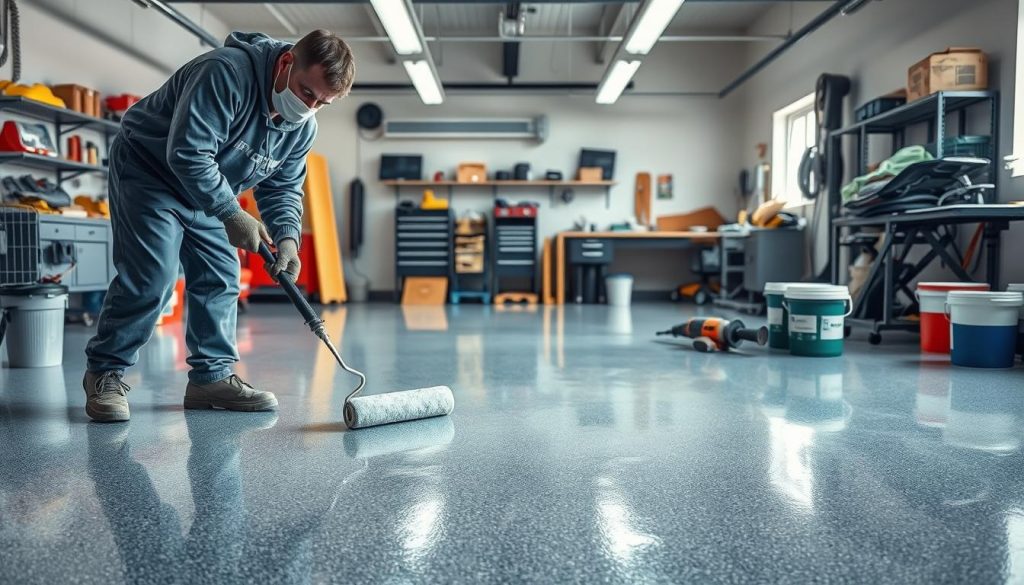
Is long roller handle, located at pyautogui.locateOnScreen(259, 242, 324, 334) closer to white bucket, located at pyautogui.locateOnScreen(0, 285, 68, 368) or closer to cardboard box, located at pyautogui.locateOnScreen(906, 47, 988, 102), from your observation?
white bucket, located at pyautogui.locateOnScreen(0, 285, 68, 368)

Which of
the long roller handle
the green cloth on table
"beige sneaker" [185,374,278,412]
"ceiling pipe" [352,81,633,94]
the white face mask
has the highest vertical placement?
"ceiling pipe" [352,81,633,94]

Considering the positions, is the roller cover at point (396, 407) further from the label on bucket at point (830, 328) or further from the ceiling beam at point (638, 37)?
the ceiling beam at point (638, 37)

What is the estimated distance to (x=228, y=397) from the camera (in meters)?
2.28

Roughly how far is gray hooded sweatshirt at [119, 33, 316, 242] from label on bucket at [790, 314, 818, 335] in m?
2.49

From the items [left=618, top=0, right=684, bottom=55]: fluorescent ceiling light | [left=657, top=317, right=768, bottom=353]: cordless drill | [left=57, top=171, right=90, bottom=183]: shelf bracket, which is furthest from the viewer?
[left=57, top=171, right=90, bottom=183]: shelf bracket

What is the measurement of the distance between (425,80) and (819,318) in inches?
181

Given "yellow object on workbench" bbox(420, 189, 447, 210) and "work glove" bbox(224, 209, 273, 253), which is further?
"yellow object on workbench" bbox(420, 189, 447, 210)

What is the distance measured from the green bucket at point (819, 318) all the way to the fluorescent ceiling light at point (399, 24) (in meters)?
3.17

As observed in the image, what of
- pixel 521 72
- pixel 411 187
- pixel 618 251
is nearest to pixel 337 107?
pixel 411 187

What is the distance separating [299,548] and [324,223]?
7755 mm

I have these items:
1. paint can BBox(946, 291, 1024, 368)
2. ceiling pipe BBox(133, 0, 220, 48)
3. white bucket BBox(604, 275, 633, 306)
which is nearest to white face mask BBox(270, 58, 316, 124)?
paint can BBox(946, 291, 1024, 368)

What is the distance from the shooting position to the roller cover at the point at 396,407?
2008 millimetres

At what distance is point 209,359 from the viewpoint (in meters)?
2.28

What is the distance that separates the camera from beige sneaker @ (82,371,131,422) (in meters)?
2.10
